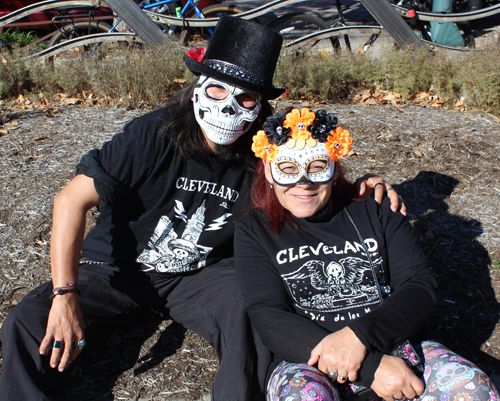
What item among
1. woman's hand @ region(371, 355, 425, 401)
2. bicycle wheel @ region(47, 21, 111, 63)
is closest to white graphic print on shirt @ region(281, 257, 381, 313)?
woman's hand @ region(371, 355, 425, 401)

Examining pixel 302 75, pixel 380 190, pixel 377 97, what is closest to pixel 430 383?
pixel 380 190

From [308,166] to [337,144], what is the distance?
0.18 meters

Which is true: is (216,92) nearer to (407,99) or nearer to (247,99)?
(247,99)

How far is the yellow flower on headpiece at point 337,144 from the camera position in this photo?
228 centimetres

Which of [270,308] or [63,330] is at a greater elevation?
[270,308]

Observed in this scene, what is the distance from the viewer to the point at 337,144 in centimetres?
230

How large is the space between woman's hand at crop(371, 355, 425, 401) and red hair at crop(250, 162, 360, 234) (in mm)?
777

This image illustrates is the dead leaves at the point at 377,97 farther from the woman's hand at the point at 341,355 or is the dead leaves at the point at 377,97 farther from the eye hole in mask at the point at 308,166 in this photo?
the woman's hand at the point at 341,355

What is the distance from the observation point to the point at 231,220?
2.72m

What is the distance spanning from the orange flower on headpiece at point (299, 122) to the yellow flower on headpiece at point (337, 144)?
0.12 m

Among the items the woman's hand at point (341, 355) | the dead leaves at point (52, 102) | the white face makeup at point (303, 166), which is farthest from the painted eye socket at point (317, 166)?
the dead leaves at point (52, 102)

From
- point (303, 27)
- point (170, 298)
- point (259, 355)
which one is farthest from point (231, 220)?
point (303, 27)

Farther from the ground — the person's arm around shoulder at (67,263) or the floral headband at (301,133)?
the floral headband at (301,133)

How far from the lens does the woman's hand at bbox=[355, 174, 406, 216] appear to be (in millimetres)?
2461
